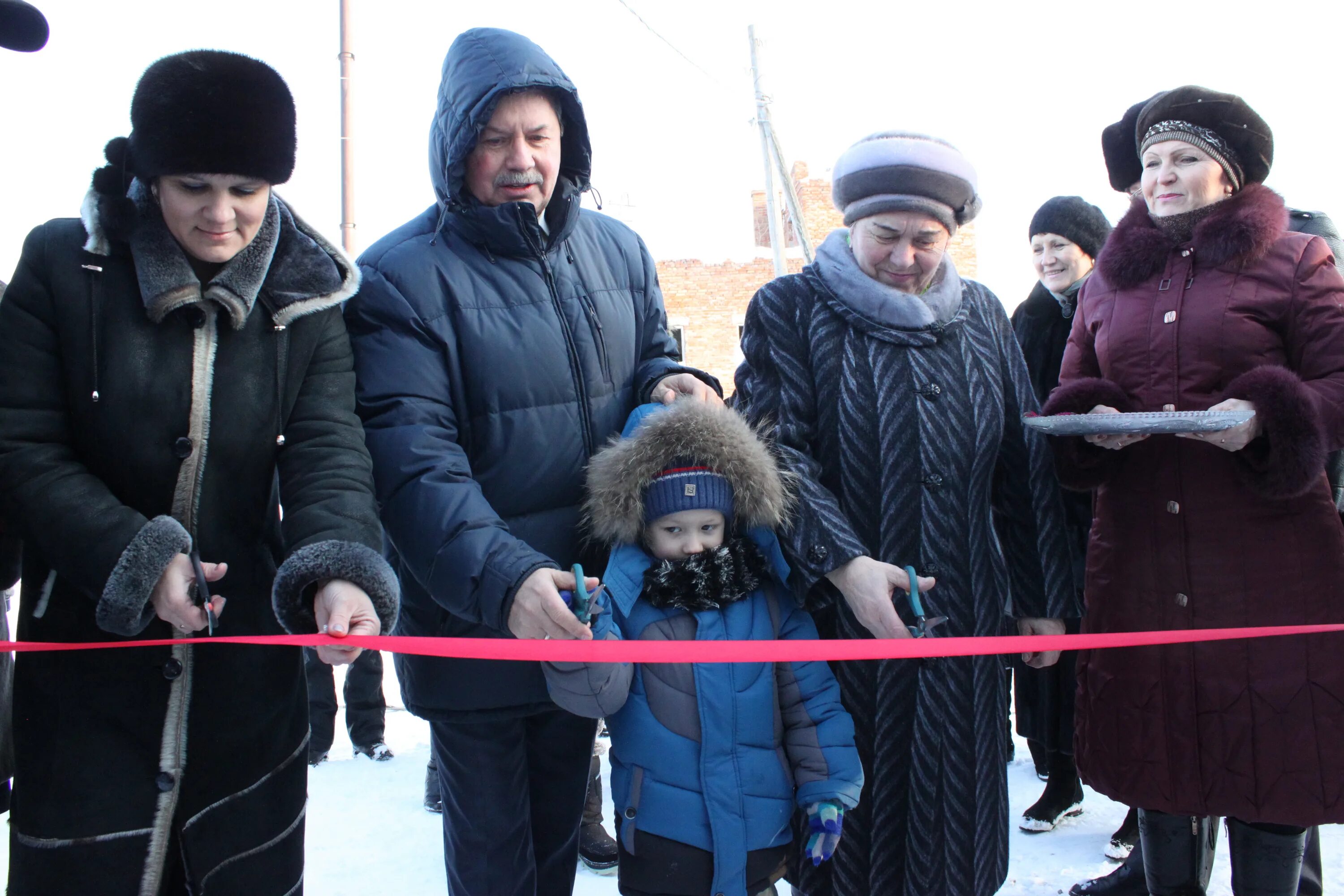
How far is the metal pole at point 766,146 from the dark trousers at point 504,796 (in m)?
10.6

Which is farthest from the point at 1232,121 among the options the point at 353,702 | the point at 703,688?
the point at 353,702

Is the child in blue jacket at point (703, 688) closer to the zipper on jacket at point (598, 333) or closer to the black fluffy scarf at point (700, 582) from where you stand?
the black fluffy scarf at point (700, 582)

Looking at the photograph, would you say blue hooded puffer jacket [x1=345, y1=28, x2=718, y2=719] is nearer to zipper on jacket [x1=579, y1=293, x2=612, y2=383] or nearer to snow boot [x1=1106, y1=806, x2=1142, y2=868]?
zipper on jacket [x1=579, y1=293, x2=612, y2=383]

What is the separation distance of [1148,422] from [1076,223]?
2.10 metres

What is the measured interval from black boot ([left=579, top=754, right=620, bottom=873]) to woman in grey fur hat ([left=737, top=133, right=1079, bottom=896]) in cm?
129

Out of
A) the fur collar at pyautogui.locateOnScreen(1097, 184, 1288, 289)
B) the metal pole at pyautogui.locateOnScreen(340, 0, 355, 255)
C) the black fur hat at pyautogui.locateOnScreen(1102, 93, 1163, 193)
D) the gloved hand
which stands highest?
the metal pole at pyautogui.locateOnScreen(340, 0, 355, 255)

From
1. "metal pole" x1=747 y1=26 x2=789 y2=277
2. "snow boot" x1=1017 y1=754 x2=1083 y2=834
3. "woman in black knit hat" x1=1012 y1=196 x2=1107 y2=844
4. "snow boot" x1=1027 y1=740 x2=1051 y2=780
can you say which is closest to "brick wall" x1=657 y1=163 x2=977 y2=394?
"metal pole" x1=747 y1=26 x2=789 y2=277

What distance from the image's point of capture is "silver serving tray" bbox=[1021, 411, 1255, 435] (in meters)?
1.99

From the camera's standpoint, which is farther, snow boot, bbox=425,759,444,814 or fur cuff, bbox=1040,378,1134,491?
snow boot, bbox=425,759,444,814

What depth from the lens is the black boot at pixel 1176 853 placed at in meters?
2.40

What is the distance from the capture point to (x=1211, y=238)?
2.31m

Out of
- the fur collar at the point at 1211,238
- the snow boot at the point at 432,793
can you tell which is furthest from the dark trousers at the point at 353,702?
the fur collar at the point at 1211,238

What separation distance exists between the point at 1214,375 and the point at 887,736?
1145 mm

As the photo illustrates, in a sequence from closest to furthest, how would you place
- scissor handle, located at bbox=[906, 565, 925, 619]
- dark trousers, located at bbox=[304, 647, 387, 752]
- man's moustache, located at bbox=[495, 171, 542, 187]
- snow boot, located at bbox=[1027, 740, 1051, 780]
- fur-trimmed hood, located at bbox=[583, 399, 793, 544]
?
scissor handle, located at bbox=[906, 565, 925, 619], fur-trimmed hood, located at bbox=[583, 399, 793, 544], man's moustache, located at bbox=[495, 171, 542, 187], snow boot, located at bbox=[1027, 740, 1051, 780], dark trousers, located at bbox=[304, 647, 387, 752]
